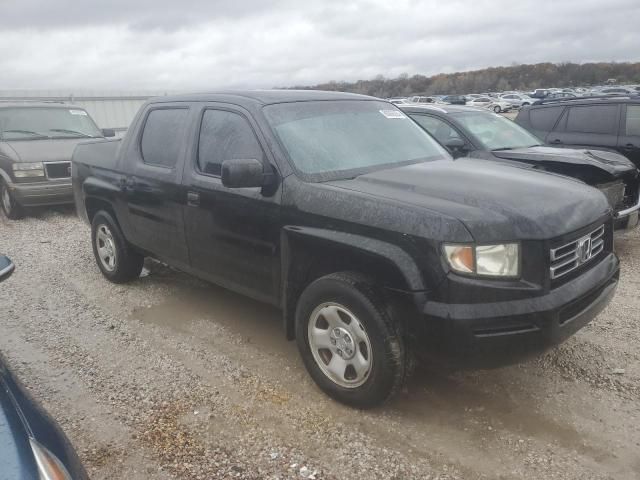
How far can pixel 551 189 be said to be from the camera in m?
3.16

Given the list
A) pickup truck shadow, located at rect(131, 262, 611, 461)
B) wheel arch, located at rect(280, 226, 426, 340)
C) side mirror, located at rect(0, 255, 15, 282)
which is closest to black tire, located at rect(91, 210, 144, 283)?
pickup truck shadow, located at rect(131, 262, 611, 461)

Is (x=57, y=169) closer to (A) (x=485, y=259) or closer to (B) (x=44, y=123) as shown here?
(B) (x=44, y=123)

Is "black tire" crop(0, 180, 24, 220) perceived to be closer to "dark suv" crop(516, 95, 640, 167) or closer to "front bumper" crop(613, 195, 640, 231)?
"dark suv" crop(516, 95, 640, 167)

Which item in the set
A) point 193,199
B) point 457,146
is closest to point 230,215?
point 193,199

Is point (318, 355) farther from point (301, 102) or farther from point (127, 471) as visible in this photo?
point (301, 102)

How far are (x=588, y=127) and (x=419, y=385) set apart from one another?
583 centimetres

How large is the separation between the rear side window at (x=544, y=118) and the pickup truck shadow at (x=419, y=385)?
5.48m

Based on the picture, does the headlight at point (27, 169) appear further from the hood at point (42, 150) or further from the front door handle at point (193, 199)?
the front door handle at point (193, 199)

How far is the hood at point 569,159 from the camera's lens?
568 centimetres

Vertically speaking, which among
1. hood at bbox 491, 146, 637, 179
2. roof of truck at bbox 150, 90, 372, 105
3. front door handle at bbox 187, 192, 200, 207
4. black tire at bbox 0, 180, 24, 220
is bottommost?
black tire at bbox 0, 180, 24, 220

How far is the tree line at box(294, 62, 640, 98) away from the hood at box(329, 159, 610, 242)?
79.5 m

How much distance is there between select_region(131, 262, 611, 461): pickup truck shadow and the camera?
303cm

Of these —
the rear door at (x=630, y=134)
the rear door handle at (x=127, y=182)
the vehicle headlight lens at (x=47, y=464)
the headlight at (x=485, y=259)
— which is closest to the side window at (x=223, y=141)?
the rear door handle at (x=127, y=182)

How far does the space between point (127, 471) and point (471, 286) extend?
Result: 1973 mm
